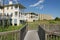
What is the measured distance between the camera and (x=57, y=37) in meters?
5.05

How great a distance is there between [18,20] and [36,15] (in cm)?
3141

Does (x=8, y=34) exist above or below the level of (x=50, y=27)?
above

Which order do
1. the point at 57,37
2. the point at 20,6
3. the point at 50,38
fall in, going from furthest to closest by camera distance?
the point at 20,6, the point at 50,38, the point at 57,37

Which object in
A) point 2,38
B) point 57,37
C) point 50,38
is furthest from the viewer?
point 50,38

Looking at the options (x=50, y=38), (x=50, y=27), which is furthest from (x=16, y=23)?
(x=50, y=38)

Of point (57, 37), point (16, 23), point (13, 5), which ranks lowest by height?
point (16, 23)

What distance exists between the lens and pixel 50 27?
20.0 meters

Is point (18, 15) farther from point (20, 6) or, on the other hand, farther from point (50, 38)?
point (50, 38)

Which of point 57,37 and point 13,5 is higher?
point 13,5

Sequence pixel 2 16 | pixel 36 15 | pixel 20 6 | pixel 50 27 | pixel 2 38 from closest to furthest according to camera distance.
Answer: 1. pixel 2 38
2. pixel 50 27
3. pixel 2 16
4. pixel 20 6
5. pixel 36 15

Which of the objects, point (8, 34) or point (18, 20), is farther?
point (18, 20)

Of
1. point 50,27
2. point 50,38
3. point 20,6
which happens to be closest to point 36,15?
point 20,6

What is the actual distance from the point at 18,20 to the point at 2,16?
4.82 meters

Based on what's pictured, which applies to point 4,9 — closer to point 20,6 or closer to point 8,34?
point 20,6
